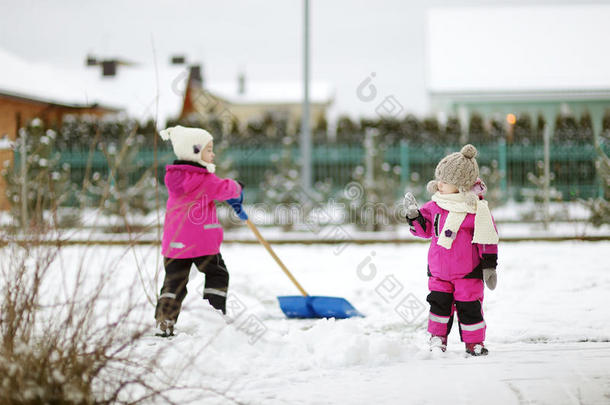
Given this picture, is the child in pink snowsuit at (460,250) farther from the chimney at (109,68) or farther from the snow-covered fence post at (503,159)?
the chimney at (109,68)

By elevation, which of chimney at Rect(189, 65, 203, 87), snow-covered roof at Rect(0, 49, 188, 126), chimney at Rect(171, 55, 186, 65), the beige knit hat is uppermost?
chimney at Rect(171, 55, 186, 65)

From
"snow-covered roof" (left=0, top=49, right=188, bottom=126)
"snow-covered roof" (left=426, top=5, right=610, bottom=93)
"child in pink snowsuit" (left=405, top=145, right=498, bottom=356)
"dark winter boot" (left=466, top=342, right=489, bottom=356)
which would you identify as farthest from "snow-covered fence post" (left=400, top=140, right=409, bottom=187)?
"dark winter boot" (left=466, top=342, right=489, bottom=356)

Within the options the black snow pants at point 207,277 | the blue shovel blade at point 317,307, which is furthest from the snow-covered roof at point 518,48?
the black snow pants at point 207,277

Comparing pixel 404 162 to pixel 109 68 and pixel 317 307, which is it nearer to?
pixel 317 307

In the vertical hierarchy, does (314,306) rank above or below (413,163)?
below

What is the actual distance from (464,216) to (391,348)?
35.1 inches

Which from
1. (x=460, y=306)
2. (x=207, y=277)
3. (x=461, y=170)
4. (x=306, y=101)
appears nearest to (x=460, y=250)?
(x=460, y=306)

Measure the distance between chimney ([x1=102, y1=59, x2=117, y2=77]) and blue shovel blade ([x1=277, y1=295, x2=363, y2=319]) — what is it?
787 inches

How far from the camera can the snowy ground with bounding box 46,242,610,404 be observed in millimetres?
2840

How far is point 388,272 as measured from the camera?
264 inches

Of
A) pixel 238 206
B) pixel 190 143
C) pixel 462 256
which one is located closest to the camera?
pixel 462 256

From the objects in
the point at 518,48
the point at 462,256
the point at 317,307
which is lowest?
the point at 317,307

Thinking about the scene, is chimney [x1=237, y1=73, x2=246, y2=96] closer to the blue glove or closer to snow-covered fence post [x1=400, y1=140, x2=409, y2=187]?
snow-covered fence post [x1=400, y1=140, x2=409, y2=187]

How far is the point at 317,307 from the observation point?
4.61m
